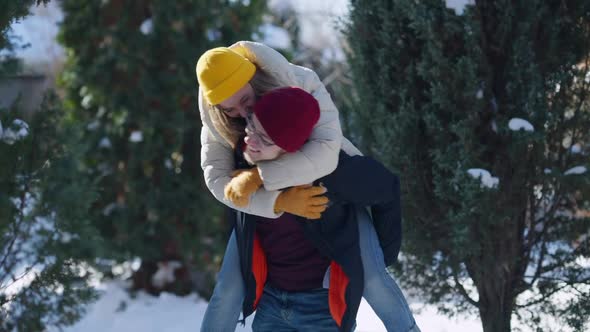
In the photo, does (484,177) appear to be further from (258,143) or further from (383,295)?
(258,143)

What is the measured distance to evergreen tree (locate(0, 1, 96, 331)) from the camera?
11.4 feet

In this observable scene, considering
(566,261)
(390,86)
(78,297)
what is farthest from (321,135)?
(78,297)

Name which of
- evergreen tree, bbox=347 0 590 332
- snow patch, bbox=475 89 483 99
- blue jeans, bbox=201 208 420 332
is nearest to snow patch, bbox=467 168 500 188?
evergreen tree, bbox=347 0 590 332

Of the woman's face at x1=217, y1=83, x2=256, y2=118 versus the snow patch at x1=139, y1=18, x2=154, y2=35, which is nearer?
the woman's face at x1=217, y1=83, x2=256, y2=118

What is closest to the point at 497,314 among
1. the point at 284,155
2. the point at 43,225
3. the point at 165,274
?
the point at 284,155

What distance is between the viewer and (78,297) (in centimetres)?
375

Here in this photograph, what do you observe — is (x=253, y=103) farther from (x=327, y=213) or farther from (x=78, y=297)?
(x=78, y=297)

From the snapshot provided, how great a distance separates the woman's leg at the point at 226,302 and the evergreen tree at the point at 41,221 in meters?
1.27

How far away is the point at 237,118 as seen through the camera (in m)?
2.50

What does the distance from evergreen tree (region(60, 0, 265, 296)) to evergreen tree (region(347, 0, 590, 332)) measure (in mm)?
2617

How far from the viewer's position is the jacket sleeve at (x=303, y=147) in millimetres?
2248

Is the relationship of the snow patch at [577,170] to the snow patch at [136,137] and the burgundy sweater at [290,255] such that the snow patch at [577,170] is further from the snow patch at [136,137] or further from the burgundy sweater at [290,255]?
the snow patch at [136,137]

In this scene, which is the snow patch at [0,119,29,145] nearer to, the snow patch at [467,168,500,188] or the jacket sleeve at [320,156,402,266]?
the jacket sleeve at [320,156,402,266]

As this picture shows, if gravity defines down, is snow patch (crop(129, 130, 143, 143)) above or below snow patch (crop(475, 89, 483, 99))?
above
